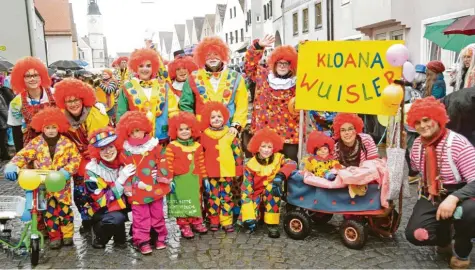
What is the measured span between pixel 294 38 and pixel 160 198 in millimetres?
23938

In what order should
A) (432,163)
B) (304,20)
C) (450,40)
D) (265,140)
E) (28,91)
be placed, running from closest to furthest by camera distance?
(432,163), (265,140), (28,91), (450,40), (304,20)

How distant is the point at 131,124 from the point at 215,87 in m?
1.05

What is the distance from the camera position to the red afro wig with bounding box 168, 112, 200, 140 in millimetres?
4273

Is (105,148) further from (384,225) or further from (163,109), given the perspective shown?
(384,225)

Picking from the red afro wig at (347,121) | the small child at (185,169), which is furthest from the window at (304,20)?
the small child at (185,169)

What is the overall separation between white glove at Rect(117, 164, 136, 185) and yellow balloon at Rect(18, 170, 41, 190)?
654 millimetres

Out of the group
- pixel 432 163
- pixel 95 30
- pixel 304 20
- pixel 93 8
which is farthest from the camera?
pixel 93 8

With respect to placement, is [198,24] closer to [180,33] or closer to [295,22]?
[180,33]

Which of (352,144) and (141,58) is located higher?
(141,58)

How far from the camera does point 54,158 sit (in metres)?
4.12

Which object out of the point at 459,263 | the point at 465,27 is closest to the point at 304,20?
the point at 465,27

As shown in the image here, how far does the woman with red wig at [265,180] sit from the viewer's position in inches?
172

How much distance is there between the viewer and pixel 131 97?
4.58m

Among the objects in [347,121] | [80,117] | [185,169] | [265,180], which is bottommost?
[265,180]
